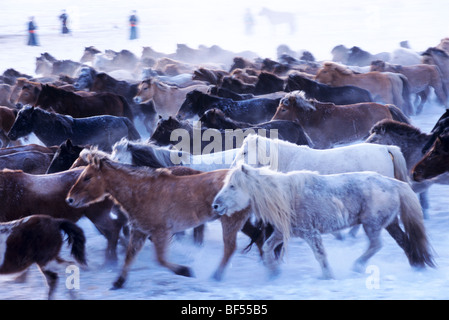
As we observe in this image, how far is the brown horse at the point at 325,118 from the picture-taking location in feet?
28.1

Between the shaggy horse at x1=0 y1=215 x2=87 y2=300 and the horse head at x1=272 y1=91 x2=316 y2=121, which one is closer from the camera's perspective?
the shaggy horse at x1=0 y1=215 x2=87 y2=300

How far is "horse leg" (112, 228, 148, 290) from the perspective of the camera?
493 centimetres

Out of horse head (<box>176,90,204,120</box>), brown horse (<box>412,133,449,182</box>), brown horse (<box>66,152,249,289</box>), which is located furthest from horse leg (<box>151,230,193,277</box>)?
horse head (<box>176,90,204,120</box>)

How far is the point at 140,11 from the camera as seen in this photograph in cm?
Result: 4731

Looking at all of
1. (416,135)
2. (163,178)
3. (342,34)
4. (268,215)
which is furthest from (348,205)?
(342,34)

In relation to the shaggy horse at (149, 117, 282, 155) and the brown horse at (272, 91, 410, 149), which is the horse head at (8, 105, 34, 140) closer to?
the shaggy horse at (149, 117, 282, 155)

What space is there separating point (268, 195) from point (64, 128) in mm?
4639

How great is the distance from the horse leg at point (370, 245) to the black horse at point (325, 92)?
19.5 ft

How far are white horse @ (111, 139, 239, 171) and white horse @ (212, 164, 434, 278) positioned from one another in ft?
4.27

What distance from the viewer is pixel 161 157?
636 cm

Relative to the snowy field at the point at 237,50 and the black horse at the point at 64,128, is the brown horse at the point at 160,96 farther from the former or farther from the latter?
the snowy field at the point at 237,50

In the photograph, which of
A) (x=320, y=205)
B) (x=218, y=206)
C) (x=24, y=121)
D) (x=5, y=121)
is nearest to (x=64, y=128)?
(x=24, y=121)

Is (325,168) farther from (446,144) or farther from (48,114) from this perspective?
(48,114)
